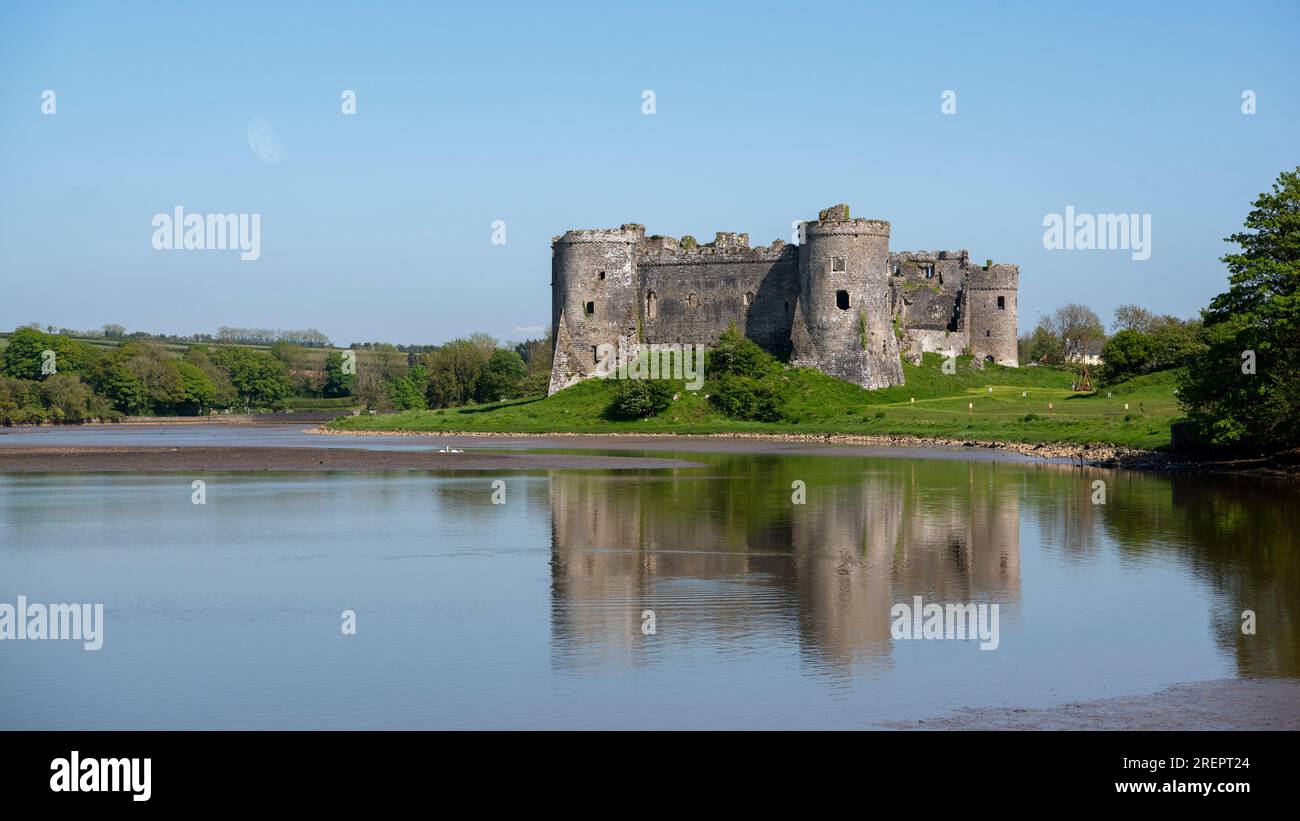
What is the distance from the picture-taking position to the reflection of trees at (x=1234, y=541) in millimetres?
15914

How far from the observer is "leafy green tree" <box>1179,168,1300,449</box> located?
3431 cm

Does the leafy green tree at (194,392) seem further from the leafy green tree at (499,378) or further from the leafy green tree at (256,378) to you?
the leafy green tree at (499,378)

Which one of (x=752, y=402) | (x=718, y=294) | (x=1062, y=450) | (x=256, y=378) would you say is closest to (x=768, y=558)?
(x=1062, y=450)

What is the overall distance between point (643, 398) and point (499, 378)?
23842 millimetres

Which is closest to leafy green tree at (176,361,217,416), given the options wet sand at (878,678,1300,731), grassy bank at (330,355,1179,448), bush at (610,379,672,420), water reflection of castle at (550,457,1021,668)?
grassy bank at (330,355,1179,448)

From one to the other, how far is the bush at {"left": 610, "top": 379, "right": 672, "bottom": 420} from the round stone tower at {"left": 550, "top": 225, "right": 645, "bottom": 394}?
5.55 meters

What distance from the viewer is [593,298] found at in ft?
211

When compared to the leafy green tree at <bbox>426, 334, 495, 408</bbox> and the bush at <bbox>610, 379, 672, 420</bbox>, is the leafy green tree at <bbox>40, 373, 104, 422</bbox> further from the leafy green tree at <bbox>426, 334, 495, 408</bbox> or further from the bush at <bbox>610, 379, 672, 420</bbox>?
the bush at <bbox>610, 379, 672, 420</bbox>

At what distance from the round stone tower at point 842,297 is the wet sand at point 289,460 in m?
15.9

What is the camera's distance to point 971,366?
68812mm

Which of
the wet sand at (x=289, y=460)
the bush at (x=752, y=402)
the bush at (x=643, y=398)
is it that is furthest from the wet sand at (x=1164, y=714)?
the bush at (x=643, y=398)
